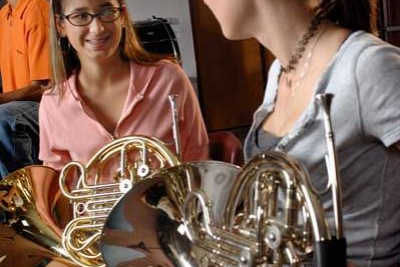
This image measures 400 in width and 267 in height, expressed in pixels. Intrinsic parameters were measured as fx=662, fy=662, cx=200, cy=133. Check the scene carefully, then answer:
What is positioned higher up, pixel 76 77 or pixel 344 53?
pixel 344 53

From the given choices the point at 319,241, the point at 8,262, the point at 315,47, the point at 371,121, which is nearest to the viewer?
the point at 319,241

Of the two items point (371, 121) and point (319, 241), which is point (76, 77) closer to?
point (371, 121)

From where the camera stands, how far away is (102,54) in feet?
4.05

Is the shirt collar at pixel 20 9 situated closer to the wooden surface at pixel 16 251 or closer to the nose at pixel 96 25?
the nose at pixel 96 25

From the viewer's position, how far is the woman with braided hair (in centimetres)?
66

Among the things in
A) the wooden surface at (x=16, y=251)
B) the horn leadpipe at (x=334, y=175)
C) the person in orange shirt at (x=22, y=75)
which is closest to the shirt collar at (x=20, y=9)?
the person in orange shirt at (x=22, y=75)

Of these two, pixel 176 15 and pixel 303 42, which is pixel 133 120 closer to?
pixel 303 42

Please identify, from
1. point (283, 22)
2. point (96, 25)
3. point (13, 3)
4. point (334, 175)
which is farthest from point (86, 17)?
point (13, 3)

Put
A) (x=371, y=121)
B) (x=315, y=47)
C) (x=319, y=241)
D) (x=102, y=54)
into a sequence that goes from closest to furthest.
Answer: (x=319, y=241)
(x=371, y=121)
(x=315, y=47)
(x=102, y=54)

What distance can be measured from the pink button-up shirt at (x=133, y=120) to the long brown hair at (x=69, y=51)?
0.02 meters

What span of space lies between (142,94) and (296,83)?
52cm

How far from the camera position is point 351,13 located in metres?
0.75

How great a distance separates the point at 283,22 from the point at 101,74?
23.2 inches

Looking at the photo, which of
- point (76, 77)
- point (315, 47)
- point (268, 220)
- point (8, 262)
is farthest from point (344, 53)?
point (76, 77)
